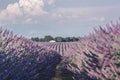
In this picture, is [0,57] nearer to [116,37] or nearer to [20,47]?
[116,37]

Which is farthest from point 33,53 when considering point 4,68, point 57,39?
point 57,39

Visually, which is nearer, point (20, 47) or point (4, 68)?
point (4, 68)

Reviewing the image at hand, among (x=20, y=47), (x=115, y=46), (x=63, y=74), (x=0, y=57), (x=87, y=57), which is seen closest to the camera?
(x=0, y=57)

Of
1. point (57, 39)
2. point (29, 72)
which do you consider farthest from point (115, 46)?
point (57, 39)

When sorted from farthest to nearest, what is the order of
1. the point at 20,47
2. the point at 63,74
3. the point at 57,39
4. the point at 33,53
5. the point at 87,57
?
1. the point at 57,39
2. the point at 63,74
3. the point at 33,53
4. the point at 20,47
5. the point at 87,57

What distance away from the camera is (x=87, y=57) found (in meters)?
13.7

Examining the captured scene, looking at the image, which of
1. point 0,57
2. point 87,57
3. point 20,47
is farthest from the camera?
point 20,47

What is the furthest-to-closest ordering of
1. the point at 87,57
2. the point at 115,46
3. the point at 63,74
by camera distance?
the point at 63,74
the point at 87,57
the point at 115,46

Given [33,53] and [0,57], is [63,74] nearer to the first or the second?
[33,53]

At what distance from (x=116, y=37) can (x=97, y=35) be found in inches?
69.9

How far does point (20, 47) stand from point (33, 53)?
1.91m

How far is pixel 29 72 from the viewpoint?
547 inches

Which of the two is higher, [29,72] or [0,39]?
[0,39]

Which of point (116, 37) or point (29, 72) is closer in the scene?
point (116, 37)
